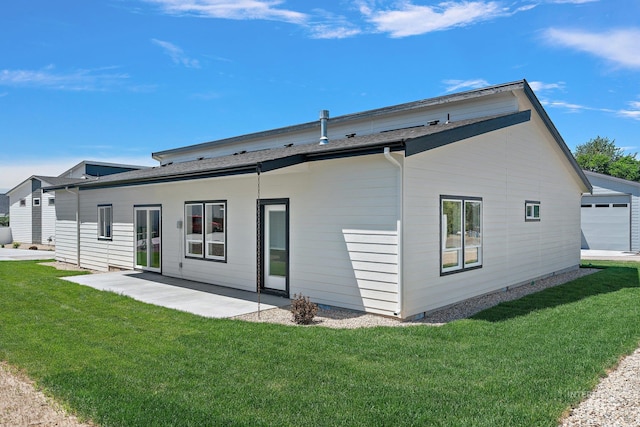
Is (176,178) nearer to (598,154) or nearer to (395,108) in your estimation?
(395,108)

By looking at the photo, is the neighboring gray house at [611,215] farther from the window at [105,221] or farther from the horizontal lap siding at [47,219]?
the horizontal lap siding at [47,219]

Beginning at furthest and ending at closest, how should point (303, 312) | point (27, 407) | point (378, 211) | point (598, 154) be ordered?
point (598, 154) → point (378, 211) → point (303, 312) → point (27, 407)

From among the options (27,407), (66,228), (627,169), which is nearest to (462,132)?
(27,407)

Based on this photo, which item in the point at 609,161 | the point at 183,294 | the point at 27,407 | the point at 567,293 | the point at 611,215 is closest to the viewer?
the point at 27,407

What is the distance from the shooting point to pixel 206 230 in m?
10.8

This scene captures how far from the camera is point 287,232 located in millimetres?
8680

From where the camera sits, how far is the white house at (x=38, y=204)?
88.2ft

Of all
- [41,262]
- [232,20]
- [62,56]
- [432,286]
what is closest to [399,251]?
[432,286]

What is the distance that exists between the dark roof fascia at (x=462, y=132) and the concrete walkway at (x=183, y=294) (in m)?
3.93

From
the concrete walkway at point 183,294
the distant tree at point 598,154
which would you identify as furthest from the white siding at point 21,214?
the distant tree at point 598,154

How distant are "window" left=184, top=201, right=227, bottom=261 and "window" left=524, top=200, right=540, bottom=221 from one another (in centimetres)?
784

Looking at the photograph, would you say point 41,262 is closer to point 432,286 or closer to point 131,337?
point 131,337

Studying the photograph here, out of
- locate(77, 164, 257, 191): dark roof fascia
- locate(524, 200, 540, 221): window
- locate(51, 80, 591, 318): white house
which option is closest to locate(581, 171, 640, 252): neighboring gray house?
A: locate(51, 80, 591, 318): white house

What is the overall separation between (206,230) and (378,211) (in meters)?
5.27
